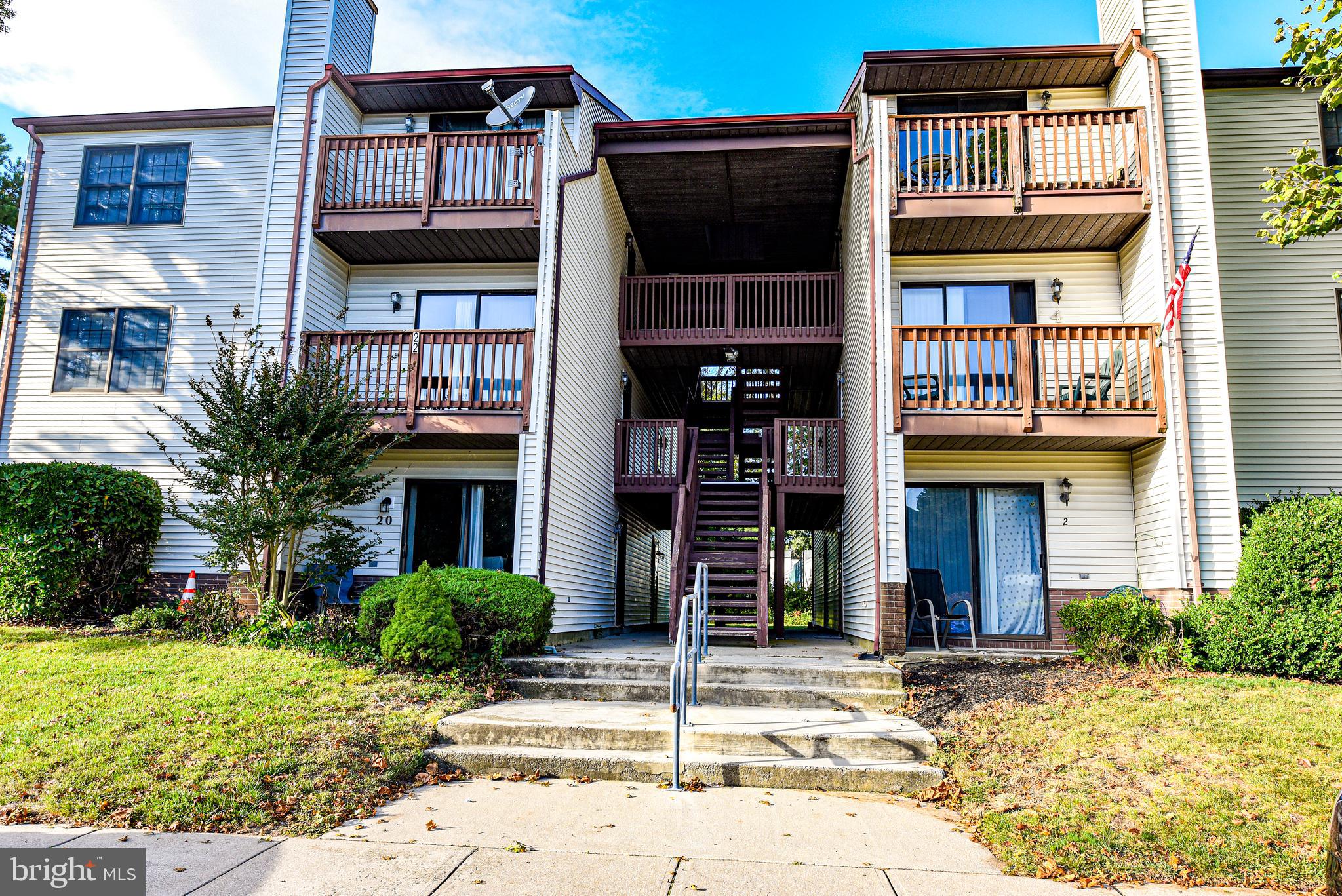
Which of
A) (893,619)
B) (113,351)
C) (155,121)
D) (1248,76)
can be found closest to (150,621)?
(113,351)

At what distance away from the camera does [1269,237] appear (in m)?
7.87

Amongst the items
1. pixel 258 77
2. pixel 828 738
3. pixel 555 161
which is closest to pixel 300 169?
pixel 555 161

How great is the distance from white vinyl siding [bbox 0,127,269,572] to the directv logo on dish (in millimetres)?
8993

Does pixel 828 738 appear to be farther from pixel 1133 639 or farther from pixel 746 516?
pixel 746 516

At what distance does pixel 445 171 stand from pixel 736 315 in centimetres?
533

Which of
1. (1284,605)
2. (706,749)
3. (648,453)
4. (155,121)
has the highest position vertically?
(155,121)

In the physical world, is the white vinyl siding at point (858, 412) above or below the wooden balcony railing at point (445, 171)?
below

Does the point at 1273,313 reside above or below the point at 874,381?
above

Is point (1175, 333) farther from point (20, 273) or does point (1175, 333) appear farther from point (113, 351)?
point (20, 273)

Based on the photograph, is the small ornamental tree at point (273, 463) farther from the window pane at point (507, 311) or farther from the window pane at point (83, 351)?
the window pane at point (83, 351)

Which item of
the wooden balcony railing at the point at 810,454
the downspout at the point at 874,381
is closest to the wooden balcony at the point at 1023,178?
the downspout at the point at 874,381

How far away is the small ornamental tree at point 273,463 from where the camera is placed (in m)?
9.51

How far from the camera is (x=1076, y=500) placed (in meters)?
11.6

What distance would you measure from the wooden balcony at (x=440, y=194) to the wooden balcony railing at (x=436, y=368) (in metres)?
1.56
